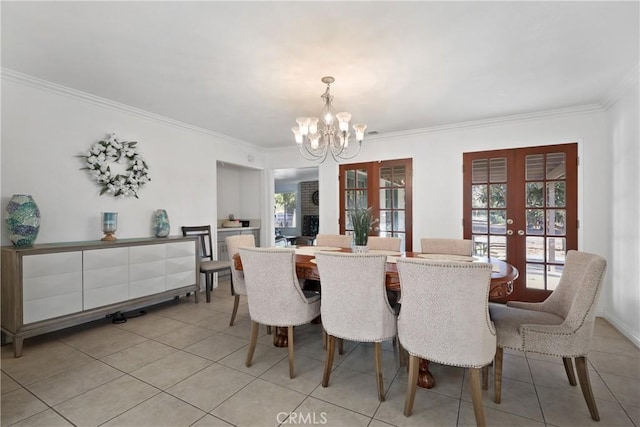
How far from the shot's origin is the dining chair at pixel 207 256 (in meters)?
3.95

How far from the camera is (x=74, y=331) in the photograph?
2.95 m

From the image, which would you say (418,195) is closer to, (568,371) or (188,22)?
(568,371)

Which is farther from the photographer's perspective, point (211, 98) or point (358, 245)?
point (211, 98)

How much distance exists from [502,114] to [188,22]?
3596mm

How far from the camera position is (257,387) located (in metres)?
2.00

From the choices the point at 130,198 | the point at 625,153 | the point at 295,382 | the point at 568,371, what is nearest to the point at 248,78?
the point at 130,198

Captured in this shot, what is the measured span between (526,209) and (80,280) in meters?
5.02

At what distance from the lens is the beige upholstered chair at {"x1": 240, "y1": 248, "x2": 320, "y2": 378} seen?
6.88 ft

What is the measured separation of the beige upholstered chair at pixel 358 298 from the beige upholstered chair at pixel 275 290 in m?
0.28

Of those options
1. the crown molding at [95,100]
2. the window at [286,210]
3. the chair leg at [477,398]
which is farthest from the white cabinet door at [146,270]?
the window at [286,210]

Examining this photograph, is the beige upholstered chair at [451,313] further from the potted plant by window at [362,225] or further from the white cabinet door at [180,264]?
the white cabinet door at [180,264]

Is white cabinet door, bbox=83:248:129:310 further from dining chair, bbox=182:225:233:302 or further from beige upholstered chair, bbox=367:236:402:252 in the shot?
beige upholstered chair, bbox=367:236:402:252

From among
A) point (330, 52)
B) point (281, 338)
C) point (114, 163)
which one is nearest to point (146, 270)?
point (114, 163)

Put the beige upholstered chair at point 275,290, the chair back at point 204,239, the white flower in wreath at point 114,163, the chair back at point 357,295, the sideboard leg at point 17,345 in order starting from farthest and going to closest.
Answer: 1. the chair back at point 204,239
2. the white flower in wreath at point 114,163
3. the sideboard leg at point 17,345
4. the beige upholstered chair at point 275,290
5. the chair back at point 357,295
